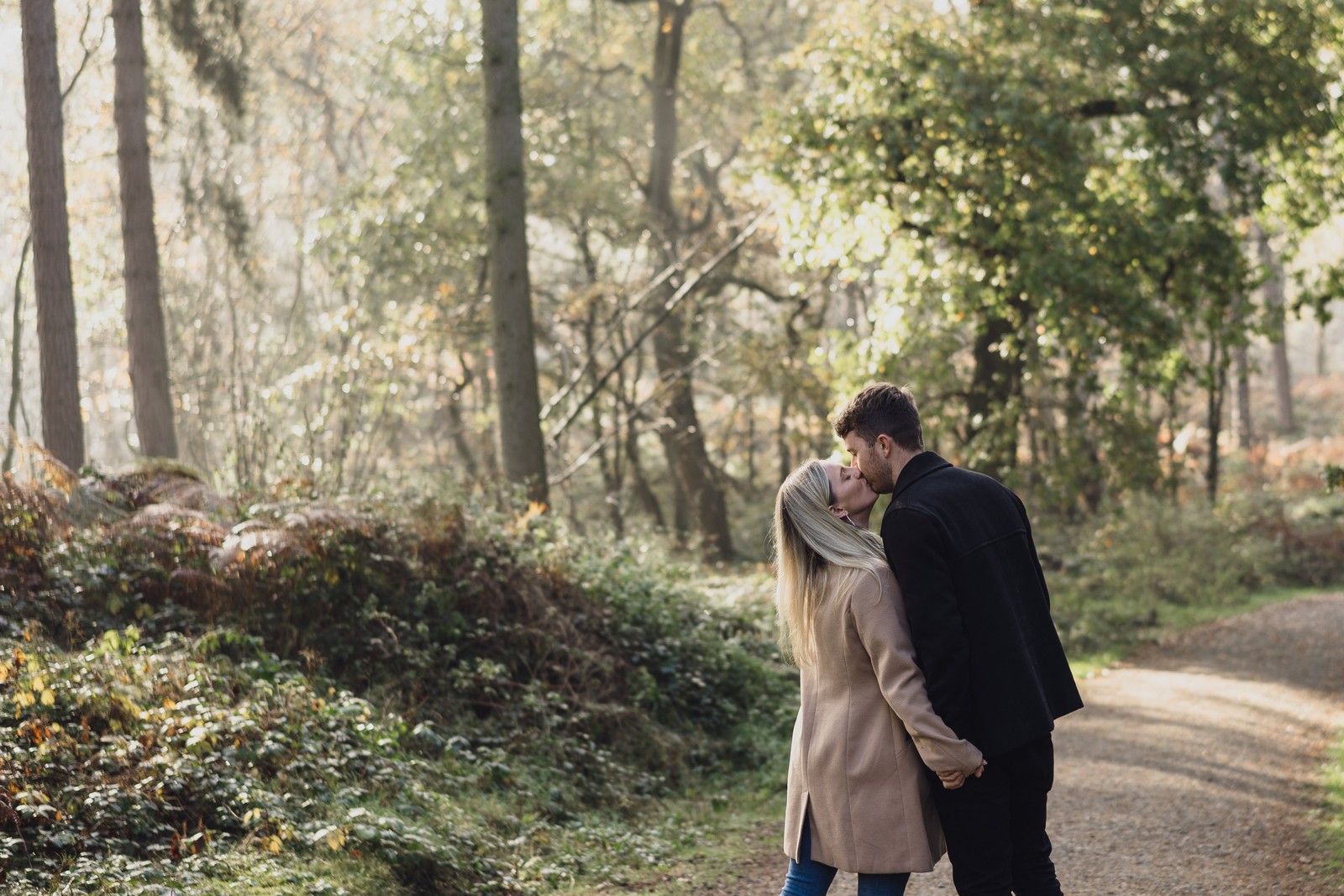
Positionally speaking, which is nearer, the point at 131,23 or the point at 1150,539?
the point at 131,23

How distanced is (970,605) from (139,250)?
12151mm

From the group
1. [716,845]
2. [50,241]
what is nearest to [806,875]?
[716,845]

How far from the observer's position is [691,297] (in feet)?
67.9

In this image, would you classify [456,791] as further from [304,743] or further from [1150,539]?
[1150,539]

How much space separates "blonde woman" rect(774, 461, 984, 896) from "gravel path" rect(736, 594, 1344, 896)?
9.16 feet

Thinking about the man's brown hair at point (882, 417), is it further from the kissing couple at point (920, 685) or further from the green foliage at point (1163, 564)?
the green foliage at point (1163, 564)

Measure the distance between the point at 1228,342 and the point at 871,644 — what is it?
10254 millimetres

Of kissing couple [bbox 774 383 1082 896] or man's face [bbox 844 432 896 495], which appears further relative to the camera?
man's face [bbox 844 432 896 495]

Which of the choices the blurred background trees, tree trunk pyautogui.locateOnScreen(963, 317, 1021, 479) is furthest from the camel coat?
tree trunk pyautogui.locateOnScreen(963, 317, 1021, 479)

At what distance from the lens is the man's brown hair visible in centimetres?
374

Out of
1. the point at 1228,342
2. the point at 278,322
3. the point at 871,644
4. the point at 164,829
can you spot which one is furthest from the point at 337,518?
the point at 278,322

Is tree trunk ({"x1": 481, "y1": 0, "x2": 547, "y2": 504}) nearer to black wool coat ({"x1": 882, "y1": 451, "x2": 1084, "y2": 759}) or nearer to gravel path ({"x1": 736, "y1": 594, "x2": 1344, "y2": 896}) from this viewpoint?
gravel path ({"x1": 736, "y1": 594, "x2": 1344, "y2": 896})

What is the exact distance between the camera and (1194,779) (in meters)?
8.14

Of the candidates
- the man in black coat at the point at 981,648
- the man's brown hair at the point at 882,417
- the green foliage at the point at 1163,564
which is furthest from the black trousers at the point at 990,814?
the green foliage at the point at 1163,564
